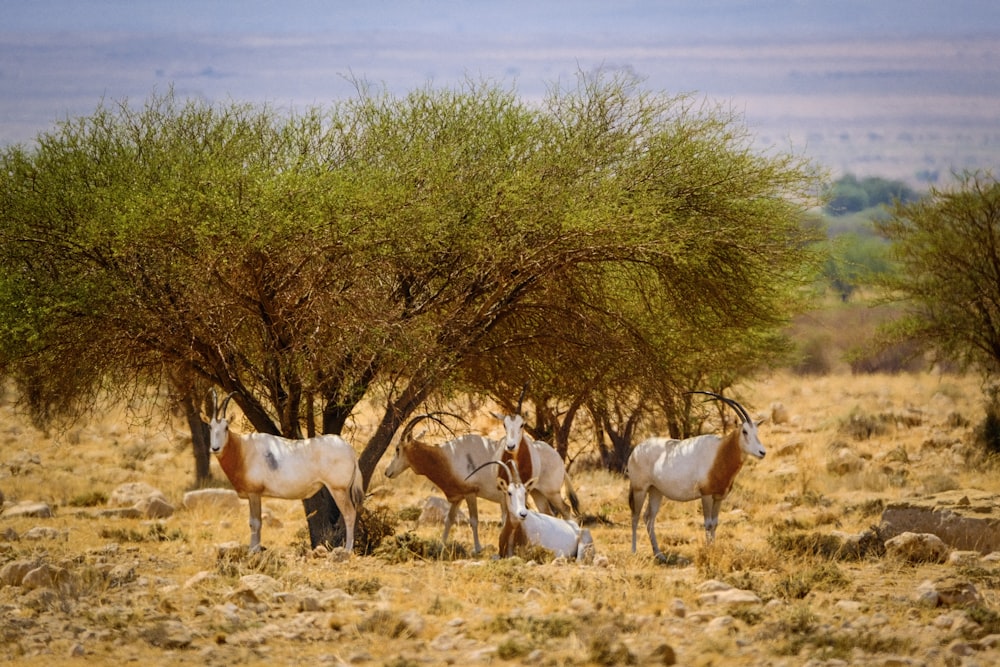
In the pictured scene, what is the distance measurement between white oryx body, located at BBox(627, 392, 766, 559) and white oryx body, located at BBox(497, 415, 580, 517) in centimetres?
132

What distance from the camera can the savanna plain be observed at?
997 centimetres

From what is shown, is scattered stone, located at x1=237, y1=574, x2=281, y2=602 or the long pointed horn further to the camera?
the long pointed horn

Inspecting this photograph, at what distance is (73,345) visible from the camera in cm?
1546

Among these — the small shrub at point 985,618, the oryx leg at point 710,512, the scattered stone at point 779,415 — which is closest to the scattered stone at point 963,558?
the oryx leg at point 710,512

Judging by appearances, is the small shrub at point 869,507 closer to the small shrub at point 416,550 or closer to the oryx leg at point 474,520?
the oryx leg at point 474,520

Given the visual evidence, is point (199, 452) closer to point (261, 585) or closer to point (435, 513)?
point (435, 513)

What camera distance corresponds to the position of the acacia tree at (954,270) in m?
28.9

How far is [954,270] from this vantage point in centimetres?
2931

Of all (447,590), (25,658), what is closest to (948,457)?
(447,590)

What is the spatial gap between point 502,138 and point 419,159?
121 centimetres

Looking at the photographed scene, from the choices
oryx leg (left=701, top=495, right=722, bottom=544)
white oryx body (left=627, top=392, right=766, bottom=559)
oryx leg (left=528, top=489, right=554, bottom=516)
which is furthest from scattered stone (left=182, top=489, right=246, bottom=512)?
oryx leg (left=701, top=495, right=722, bottom=544)

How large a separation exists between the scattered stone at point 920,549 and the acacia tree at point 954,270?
630 inches

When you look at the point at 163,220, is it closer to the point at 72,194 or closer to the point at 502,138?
the point at 72,194

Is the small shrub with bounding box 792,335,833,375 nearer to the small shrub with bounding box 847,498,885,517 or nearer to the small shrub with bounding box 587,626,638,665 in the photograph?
the small shrub with bounding box 847,498,885,517
